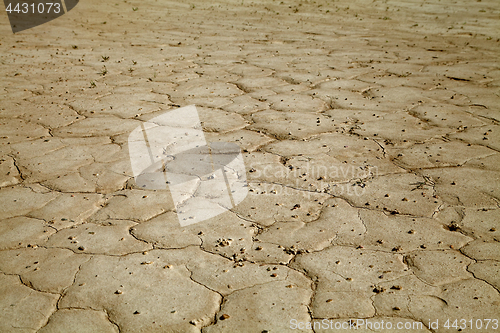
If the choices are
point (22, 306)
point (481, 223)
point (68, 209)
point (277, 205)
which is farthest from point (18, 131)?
point (481, 223)

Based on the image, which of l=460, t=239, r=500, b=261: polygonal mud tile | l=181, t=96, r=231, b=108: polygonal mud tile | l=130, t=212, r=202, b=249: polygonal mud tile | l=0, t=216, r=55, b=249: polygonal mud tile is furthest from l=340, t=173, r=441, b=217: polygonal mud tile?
l=181, t=96, r=231, b=108: polygonal mud tile

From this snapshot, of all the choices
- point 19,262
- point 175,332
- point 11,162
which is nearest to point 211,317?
point 175,332

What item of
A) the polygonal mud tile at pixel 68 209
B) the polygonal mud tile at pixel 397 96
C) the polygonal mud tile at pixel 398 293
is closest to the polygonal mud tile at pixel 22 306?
the polygonal mud tile at pixel 68 209

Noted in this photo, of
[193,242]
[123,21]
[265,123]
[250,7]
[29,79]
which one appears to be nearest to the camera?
[193,242]

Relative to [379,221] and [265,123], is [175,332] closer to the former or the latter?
[379,221]

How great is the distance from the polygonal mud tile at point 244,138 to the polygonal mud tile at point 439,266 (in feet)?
3.68

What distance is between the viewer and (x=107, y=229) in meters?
1.79

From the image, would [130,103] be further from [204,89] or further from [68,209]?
[68,209]

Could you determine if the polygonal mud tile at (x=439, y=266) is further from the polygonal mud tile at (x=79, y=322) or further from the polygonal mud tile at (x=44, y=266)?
the polygonal mud tile at (x=44, y=266)

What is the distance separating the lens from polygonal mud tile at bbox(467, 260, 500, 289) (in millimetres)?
1486

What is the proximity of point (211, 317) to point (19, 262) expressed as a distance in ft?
2.45

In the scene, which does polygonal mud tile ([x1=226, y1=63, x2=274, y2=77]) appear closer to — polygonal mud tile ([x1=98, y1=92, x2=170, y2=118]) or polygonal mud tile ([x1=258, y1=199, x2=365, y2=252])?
polygonal mud tile ([x1=98, y1=92, x2=170, y2=118])

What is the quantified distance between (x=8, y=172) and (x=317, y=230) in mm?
1538

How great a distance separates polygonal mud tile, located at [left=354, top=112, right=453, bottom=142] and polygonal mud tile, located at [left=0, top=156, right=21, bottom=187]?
73.3 inches
